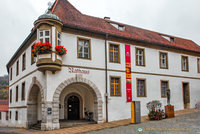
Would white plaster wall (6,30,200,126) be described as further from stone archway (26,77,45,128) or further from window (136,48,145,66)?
stone archway (26,77,45,128)

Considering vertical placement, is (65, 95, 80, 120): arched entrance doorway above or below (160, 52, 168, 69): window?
below

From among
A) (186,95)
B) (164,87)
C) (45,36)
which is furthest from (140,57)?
(45,36)

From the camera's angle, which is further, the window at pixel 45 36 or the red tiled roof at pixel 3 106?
the red tiled roof at pixel 3 106

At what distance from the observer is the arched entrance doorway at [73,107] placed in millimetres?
20422

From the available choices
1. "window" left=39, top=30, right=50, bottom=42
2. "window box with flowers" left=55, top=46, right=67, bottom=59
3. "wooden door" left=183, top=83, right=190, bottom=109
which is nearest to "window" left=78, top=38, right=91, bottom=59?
"window box with flowers" left=55, top=46, right=67, bottom=59

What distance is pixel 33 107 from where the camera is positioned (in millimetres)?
19672

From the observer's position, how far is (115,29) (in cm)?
2172

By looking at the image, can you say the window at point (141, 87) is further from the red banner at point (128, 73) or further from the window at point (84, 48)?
the window at point (84, 48)

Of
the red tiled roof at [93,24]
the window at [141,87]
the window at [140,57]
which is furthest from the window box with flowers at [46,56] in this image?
the window at [141,87]

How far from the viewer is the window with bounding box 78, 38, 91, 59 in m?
18.5

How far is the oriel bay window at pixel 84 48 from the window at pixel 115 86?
2.91 metres

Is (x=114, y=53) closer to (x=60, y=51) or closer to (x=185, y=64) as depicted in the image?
(x=60, y=51)

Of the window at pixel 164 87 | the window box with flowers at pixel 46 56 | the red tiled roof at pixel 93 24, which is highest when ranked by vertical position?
the red tiled roof at pixel 93 24

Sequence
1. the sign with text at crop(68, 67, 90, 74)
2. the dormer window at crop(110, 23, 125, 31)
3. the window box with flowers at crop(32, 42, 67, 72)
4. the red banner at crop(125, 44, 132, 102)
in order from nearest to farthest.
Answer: the window box with flowers at crop(32, 42, 67, 72) → the sign with text at crop(68, 67, 90, 74) → the red banner at crop(125, 44, 132, 102) → the dormer window at crop(110, 23, 125, 31)
